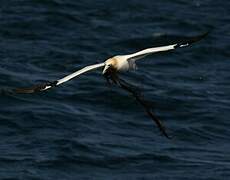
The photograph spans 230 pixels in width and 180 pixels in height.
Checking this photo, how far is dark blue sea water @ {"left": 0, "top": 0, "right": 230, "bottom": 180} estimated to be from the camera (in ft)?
65.6

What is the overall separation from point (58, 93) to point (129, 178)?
5.33m

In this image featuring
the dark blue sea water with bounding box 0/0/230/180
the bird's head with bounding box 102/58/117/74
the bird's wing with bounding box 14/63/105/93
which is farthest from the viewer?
the dark blue sea water with bounding box 0/0/230/180

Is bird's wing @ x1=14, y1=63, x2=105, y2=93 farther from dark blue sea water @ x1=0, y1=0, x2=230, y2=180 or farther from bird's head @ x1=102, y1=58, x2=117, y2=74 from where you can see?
dark blue sea water @ x1=0, y1=0, x2=230, y2=180

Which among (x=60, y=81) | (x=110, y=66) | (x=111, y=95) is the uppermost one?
(x=110, y=66)

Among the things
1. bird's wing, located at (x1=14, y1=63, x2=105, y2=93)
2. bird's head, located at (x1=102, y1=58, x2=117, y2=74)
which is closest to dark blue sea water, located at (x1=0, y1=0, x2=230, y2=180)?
bird's wing, located at (x1=14, y1=63, x2=105, y2=93)

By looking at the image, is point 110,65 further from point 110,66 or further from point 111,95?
point 111,95

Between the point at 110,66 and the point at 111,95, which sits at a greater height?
the point at 110,66

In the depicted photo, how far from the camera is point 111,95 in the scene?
2422 cm

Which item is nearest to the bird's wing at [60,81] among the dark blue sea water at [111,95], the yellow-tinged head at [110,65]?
the yellow-tinged head at [110,65]

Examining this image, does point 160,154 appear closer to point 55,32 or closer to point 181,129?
point 181,129

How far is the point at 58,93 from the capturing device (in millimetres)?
23953

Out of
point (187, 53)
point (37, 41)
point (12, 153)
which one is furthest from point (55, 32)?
point (12, 153)

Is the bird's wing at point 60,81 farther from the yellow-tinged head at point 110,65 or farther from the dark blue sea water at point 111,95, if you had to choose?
the dark blue sea water at point 111,95

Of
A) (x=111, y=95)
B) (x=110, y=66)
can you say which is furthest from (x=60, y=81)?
(x=111, y=95)
